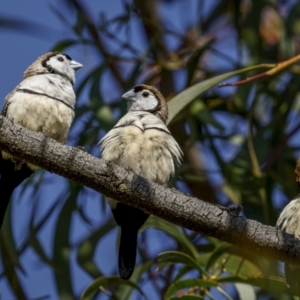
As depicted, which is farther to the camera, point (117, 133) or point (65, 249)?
point (65, 249)

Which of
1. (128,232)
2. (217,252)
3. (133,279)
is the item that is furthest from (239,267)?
(128,232)

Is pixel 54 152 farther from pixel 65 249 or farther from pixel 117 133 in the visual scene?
pixel 65 249

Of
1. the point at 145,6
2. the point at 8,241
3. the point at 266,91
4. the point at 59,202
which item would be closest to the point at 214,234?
the point at 8,241

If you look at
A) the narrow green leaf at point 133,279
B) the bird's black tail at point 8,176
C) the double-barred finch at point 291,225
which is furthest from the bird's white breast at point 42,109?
the double-barred finch at point 291,225

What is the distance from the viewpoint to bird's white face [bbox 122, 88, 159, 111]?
4560 mm

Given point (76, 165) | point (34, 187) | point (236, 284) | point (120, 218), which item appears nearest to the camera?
point (76, 165)

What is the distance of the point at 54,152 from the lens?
3400 millimetres

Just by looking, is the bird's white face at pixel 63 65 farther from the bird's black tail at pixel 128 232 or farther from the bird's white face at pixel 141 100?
the bird's black tail at pixel 128 232

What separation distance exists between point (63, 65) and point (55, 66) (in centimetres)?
5

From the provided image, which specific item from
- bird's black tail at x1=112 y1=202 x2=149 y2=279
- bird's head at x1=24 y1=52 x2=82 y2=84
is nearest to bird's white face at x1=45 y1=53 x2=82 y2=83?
bird's head at x1=24 y1=52 x2=82 y2=84

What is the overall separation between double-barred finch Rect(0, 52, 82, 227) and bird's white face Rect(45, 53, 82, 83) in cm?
12

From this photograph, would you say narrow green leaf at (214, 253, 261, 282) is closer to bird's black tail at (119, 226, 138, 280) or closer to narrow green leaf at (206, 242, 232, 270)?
narrow green leaf at (206, 242, 232, 270)

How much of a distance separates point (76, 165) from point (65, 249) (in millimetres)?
1702

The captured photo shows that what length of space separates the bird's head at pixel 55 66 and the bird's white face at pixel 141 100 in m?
0.30
